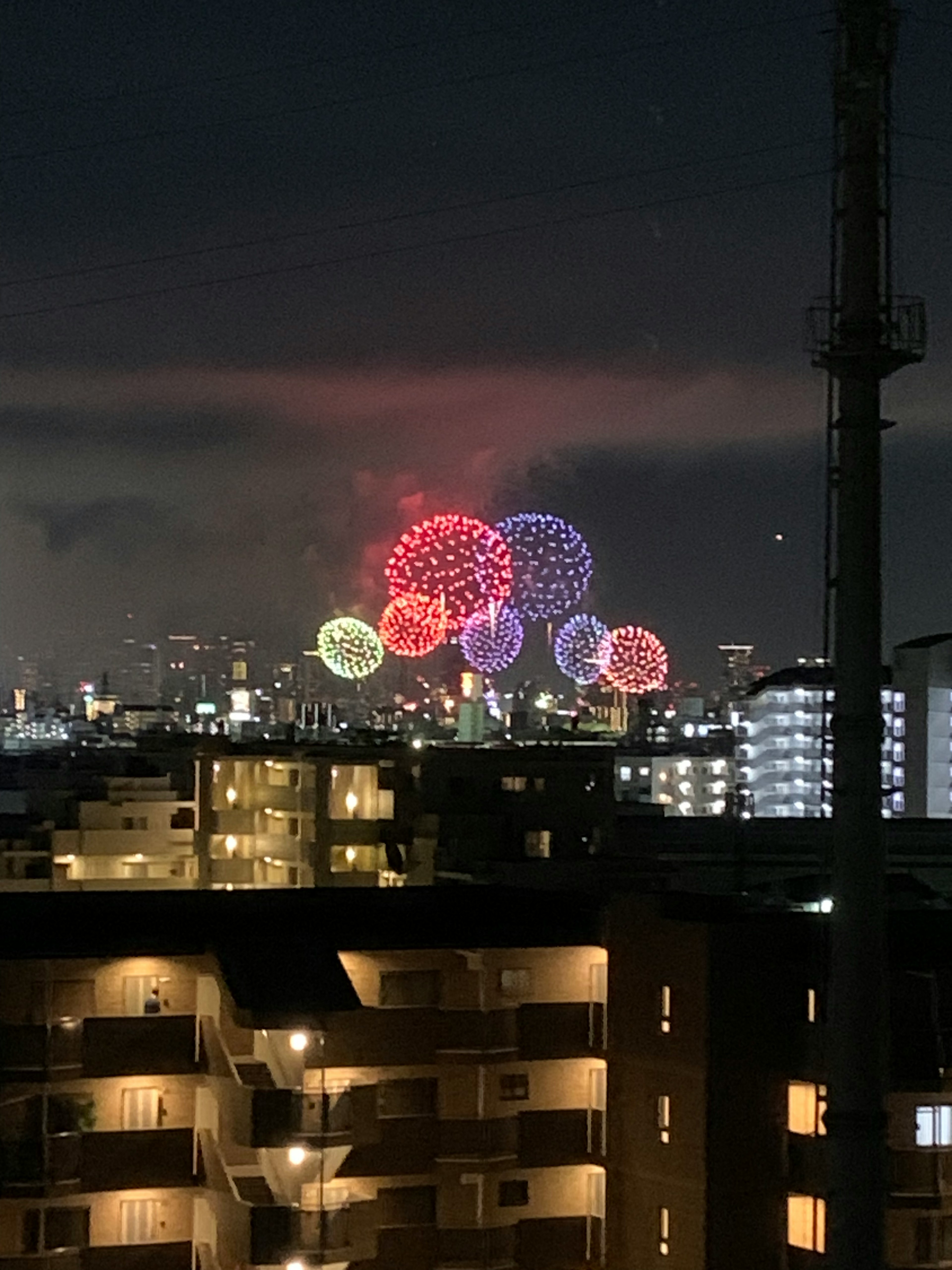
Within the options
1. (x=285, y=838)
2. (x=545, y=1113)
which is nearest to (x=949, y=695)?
(x=285, y=838)

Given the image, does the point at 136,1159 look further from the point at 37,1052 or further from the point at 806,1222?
the point at 806,1222

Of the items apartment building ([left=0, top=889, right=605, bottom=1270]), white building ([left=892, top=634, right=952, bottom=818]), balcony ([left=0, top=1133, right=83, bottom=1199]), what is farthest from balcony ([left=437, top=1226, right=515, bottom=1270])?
white building ([left=892, top=634, right=952, bottom=818])

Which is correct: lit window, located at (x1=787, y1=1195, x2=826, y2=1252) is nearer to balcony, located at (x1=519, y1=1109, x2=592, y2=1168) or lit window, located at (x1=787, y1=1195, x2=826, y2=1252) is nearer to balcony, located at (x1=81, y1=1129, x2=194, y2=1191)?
balcony, located at (x1=519, y1=1109, x2=592, y2=1168)

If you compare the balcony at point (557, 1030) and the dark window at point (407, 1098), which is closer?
the dark window at point (407, 1098)

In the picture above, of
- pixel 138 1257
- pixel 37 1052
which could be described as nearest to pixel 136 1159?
pixel 138 1257

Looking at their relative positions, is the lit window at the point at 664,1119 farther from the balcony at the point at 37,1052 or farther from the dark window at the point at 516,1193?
the balcony at the point at 37,1052

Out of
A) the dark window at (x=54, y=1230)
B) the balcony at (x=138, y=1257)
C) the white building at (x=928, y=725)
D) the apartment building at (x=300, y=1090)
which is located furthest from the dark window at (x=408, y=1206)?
the white building at (x=928, y=725)
